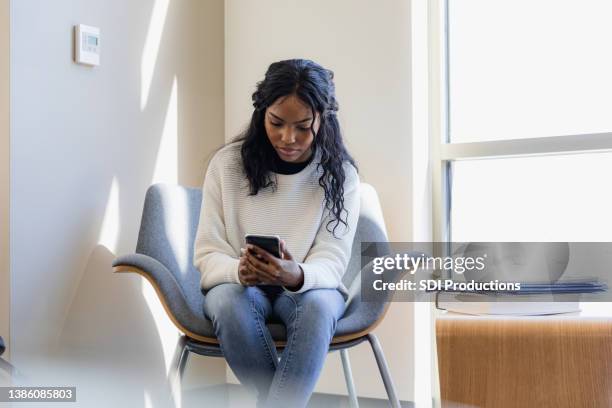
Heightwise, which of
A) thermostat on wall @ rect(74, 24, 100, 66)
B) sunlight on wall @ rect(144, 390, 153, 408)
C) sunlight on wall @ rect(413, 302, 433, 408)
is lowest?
sunlight on wall @ rect(144, 390, 153, 408)

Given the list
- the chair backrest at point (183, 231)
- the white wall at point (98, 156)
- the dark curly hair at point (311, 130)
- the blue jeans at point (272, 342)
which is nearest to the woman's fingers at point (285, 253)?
the blue jeans at point (272, 342)

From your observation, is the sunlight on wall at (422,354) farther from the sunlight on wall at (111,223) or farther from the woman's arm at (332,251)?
the sunlight on wall at (111,223)

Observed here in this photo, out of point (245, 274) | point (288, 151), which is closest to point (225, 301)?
point (245, 274)

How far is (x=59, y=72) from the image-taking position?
2.29 metres

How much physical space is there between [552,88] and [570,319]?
1724mm

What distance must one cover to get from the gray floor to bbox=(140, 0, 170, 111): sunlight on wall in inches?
40.9

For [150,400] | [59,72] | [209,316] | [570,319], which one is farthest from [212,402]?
[570,319]

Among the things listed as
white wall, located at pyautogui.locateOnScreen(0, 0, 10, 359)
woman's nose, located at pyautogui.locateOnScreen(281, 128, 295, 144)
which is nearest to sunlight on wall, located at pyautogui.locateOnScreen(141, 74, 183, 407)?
white wall, located at pyautogui.locateOnScreen(0, 0, 10, 359)

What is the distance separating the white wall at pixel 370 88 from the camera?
2.66 metres

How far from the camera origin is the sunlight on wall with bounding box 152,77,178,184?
106 inches

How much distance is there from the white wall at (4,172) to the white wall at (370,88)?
104 centimetres

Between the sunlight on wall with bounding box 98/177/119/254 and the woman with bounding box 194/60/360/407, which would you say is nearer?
the woman with bounding box 194/60/360/407

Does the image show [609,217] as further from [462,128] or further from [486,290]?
[486,290]

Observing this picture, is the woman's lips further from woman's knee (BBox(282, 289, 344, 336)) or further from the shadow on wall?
the shadow on wall
